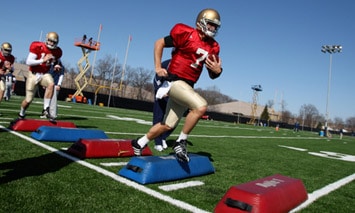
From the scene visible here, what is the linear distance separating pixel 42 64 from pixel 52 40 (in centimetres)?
59

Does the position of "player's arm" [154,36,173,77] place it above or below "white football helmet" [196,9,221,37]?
below

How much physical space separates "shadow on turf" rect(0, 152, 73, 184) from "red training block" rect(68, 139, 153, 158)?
0.28m

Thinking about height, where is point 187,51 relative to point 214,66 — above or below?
above

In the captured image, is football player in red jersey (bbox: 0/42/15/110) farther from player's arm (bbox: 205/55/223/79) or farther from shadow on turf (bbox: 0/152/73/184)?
player's arm (bbox: 205/55/223/79)

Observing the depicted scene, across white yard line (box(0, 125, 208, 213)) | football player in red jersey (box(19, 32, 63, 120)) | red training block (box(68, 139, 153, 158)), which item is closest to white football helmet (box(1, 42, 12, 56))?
football player in red jersey (box(19, 32, 63, 120))

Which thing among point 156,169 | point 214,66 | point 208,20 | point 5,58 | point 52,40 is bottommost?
point 156,169

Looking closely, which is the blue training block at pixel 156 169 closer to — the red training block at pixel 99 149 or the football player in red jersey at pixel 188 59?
the football player in red jersey at pixel 188 59

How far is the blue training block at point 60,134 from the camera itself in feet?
16.2

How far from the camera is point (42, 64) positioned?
649 centimetres

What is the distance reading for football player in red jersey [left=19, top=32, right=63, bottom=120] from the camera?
6.36 metres

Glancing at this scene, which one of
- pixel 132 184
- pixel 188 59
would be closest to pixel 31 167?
pixel 132 184

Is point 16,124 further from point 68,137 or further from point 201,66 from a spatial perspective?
point 201,66

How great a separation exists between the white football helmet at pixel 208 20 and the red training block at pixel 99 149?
2070 mm

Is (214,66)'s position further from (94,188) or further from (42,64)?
(42,64)
